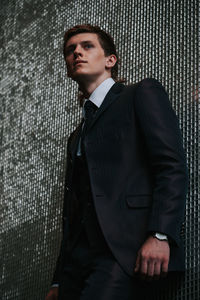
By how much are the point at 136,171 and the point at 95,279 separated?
33 centimetres

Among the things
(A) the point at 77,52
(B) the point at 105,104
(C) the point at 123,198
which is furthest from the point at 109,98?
(C) the point at 123,198

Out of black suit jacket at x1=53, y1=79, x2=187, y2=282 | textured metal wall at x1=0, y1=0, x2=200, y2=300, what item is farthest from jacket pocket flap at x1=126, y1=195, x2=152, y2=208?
textured metal wall at x1=0, y1=0, x2=200, y2=300

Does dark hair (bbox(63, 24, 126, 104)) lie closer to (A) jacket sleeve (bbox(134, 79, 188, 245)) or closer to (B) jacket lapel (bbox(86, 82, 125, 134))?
(B) jacket lapel (bbox(86, 82, 125, 134))

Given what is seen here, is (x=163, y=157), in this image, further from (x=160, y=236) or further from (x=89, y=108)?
(x=89, y=108)

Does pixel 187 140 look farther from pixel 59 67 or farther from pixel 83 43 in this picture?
pixel 59 67

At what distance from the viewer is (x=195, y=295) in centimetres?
170

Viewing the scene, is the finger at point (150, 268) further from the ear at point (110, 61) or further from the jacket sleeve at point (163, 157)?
the ear at point (110, 61)

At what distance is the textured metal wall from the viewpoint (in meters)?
1.99

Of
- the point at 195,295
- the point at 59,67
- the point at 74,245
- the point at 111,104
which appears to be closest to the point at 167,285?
the point at 195,295

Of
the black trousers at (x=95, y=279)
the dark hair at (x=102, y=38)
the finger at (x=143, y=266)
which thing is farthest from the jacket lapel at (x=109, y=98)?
the finger at (x=143, y=266)

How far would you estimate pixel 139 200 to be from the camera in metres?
1.58

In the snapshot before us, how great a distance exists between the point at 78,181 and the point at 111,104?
27 centimetres

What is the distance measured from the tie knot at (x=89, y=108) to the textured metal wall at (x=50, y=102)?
12.5 inches

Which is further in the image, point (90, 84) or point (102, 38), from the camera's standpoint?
point (102, 38)
